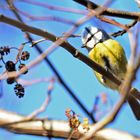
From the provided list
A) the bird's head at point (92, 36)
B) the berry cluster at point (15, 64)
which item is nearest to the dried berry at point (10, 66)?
the berry cluster at point (15, 64)

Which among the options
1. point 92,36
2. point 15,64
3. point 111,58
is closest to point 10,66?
point 15,64

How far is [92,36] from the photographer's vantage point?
264 centimetres

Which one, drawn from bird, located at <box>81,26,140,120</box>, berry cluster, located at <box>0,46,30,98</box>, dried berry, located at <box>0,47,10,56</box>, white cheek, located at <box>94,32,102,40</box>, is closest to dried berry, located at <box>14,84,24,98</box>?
berry cluster, located at <box>0,46,30,98</box>

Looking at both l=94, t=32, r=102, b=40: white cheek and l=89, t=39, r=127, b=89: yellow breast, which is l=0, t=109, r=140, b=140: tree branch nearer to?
l=89, t=39, r=127, b=89: yellow breast

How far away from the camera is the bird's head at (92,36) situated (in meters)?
2.44

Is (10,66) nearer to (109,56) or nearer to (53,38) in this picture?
(53,38)

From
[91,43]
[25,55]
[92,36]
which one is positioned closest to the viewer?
[25,55]

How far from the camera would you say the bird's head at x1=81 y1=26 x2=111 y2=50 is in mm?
2439

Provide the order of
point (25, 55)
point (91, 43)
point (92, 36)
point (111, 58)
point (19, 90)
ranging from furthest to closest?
point (92, 36), point (91, 43), point (111, 58), point (25, 55), point (19, 90)

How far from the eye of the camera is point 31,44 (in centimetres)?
114

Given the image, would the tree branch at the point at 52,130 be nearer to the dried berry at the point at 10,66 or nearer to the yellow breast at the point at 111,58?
the dried berry at the point at 10,66

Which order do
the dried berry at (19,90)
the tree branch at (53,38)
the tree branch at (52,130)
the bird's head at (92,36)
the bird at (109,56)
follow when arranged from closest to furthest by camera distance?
the tree branch at (53,38) < the tree branch at (52,130) < the dried berry at (19,90) < the bird at (109,56) < the bird's head at (92,36)

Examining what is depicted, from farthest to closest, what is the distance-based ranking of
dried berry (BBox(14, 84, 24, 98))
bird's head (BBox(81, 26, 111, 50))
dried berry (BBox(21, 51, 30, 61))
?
bird's head (BBox(81, 26, 111, 50)), dried berry (BBox(21, 51, 30, 61)), dried berry (BBox(14, 84, 24, 98))

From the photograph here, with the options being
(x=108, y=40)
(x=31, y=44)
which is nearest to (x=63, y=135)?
(x=31, y=44)
